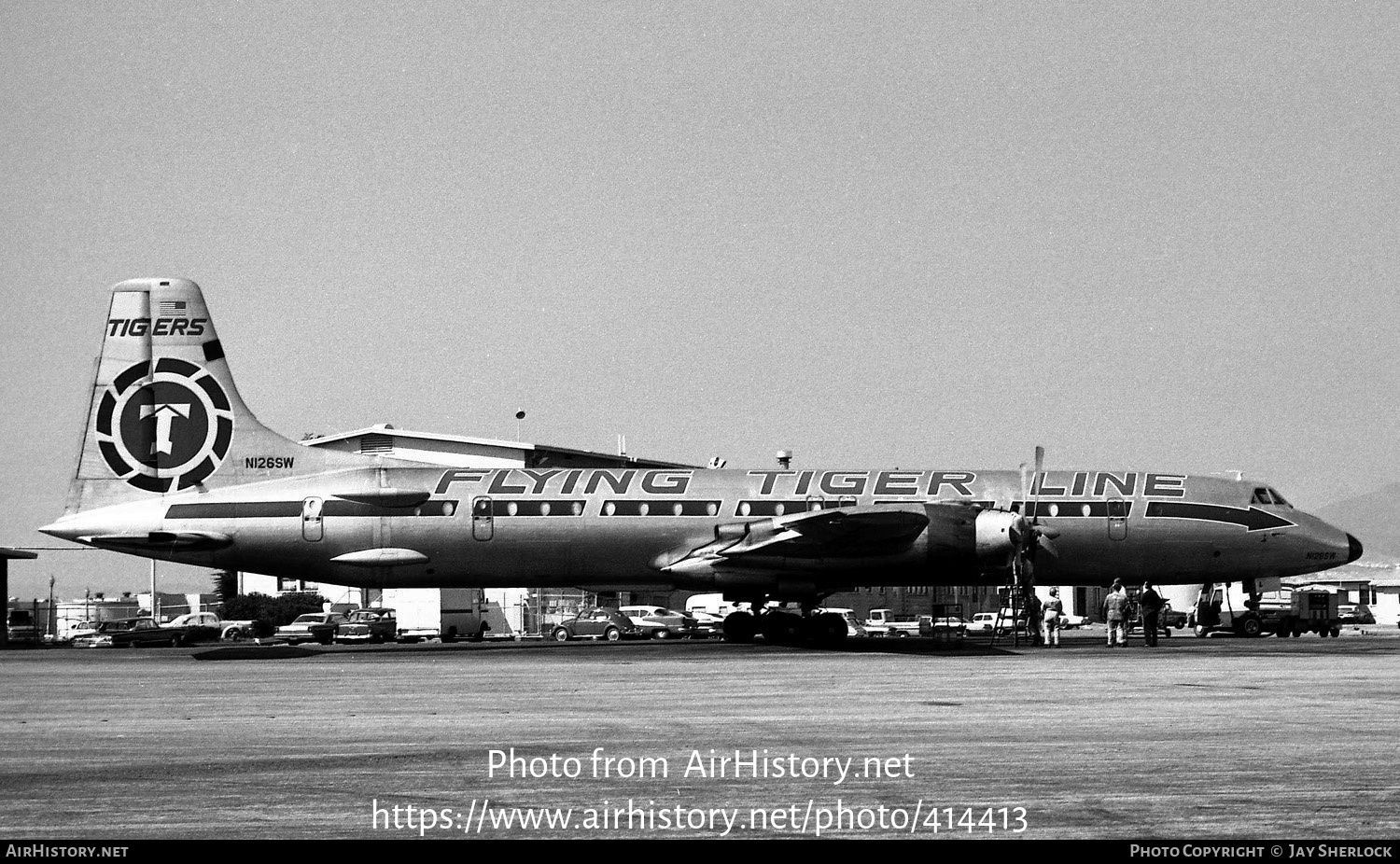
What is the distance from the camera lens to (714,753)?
13.5m

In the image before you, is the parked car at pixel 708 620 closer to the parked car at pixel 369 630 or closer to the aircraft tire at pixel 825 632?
the parked car at pixel 369 630

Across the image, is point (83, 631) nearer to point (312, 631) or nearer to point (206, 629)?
point (206, 629)

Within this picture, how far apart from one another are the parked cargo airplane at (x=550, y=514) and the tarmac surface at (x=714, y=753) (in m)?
7.28

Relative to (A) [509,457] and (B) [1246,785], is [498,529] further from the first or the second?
(A) [509,457]

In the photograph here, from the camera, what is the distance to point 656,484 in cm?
3391

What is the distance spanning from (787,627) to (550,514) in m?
6.93

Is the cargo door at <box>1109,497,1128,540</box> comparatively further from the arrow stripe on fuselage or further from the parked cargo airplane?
the arrow stripe on fuselage

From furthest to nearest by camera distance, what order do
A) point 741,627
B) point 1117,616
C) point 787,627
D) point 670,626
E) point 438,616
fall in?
point 670,626, point 438,616, point 741,627, point 787,627, point 1117,616

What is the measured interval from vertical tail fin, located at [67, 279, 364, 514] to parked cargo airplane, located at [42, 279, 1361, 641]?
1.8 inches

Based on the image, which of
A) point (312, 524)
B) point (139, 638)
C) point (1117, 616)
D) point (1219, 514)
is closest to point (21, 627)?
point (139, 638)

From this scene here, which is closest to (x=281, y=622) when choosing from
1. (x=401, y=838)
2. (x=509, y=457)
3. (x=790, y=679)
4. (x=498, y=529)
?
(x=509, y=457)

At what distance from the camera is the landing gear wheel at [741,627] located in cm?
3531

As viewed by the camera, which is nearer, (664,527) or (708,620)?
(664,527)
